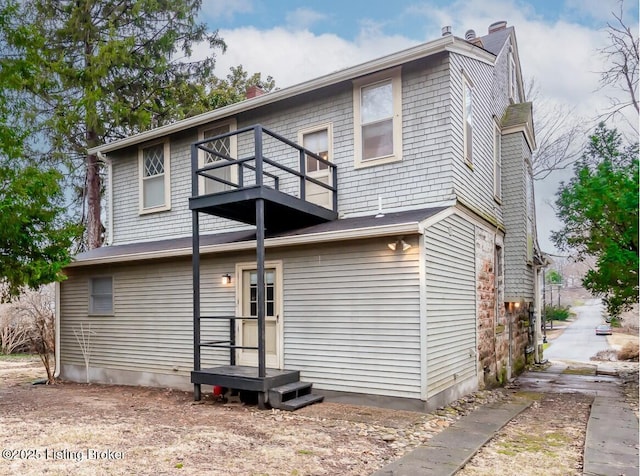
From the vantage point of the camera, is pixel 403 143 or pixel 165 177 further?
pixel 165 177

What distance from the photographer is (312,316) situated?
24.0ft

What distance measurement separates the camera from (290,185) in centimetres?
867

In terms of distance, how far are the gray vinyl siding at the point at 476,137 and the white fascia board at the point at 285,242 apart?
1711 millimetres

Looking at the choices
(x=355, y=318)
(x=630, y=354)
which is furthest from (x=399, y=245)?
(x=630, y=354)

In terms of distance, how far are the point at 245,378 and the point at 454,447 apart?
3045 millimetres

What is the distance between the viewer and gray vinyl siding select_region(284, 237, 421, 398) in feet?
21.2

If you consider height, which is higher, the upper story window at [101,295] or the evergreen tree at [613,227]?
the evergreen tree at [613,227]

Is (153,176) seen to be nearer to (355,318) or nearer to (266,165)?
(266,165)

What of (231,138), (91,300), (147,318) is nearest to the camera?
(147,318)

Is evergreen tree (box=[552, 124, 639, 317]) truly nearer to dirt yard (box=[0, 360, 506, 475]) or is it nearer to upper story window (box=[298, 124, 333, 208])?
dirt yard (box=[0, 360, 506, 475])

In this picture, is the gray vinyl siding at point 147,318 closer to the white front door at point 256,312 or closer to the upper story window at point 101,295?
the upper story window at point 101,295

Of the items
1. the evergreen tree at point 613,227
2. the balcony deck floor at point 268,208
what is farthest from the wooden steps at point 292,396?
the evergreen tree at point 613,227

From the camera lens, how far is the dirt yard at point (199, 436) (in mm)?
4250

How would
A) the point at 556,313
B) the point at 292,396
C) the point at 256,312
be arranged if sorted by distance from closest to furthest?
the point at 292,396 → the point at 256,312 → the point at 556,313
